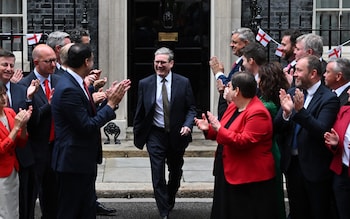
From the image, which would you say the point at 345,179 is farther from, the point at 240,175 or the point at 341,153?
the point at 240,175

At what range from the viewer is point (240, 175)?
6359mm

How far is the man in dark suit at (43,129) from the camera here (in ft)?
23.2

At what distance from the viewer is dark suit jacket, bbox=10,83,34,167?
6805mm

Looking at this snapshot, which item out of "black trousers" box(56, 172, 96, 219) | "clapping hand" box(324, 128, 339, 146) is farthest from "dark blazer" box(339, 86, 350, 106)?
"black trousers" box(56, 172, 96, 219)

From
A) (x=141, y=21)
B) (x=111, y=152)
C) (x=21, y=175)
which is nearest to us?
(x=21, y=175)

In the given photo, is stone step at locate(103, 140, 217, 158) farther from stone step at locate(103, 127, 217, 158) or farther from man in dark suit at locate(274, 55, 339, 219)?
man in dark suit at locate(274, 55, 339, 219)

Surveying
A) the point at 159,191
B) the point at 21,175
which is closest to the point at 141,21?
the point at 159,191

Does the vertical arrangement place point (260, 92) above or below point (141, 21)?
below

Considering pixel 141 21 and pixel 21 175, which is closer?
pixel 21 175

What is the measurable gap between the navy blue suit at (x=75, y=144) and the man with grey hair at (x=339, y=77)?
79.2 inches

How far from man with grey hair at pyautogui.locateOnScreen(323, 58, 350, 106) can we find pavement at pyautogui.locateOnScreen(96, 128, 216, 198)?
2828 millimetres

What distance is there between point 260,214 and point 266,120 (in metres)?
0.79

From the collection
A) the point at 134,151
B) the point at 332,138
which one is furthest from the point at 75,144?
the point at 134,151

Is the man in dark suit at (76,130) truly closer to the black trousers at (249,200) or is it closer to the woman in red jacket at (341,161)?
the black trousers at (249,200)
